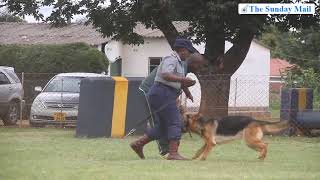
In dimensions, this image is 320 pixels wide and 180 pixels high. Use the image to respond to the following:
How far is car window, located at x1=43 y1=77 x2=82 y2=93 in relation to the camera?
2073cm

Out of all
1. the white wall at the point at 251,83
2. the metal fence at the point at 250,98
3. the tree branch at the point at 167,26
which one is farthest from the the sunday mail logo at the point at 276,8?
the white wall at the point at 251,83

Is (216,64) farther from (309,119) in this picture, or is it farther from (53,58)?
(53,58)

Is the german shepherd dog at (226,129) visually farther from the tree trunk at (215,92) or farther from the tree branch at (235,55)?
the tree branch at (235,55)

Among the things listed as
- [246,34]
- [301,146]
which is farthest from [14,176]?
[246,34]

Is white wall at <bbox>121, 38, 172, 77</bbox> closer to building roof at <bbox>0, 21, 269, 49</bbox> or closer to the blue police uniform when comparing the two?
building roof at <bbox>0, 21, 269, 49</bbox>

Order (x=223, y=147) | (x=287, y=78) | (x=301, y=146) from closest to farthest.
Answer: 1. (x=223, y=147)
2. (x=301, y=146)
3. (x=287, y=78)

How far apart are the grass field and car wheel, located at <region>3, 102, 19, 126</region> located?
5.63 metres

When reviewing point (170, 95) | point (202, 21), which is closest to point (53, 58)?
point (202, 21)

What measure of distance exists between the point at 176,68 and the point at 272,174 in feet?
7.36

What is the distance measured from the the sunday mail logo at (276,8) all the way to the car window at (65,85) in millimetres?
5482

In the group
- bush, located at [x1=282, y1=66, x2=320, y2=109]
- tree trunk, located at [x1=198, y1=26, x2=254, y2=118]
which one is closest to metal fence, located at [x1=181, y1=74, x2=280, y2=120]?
bush, located at [x1=282, y1=66, x2=320, y2=109]

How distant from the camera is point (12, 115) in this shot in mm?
21203

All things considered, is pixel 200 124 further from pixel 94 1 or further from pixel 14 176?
pixel 94 1

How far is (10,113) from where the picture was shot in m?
21.1
